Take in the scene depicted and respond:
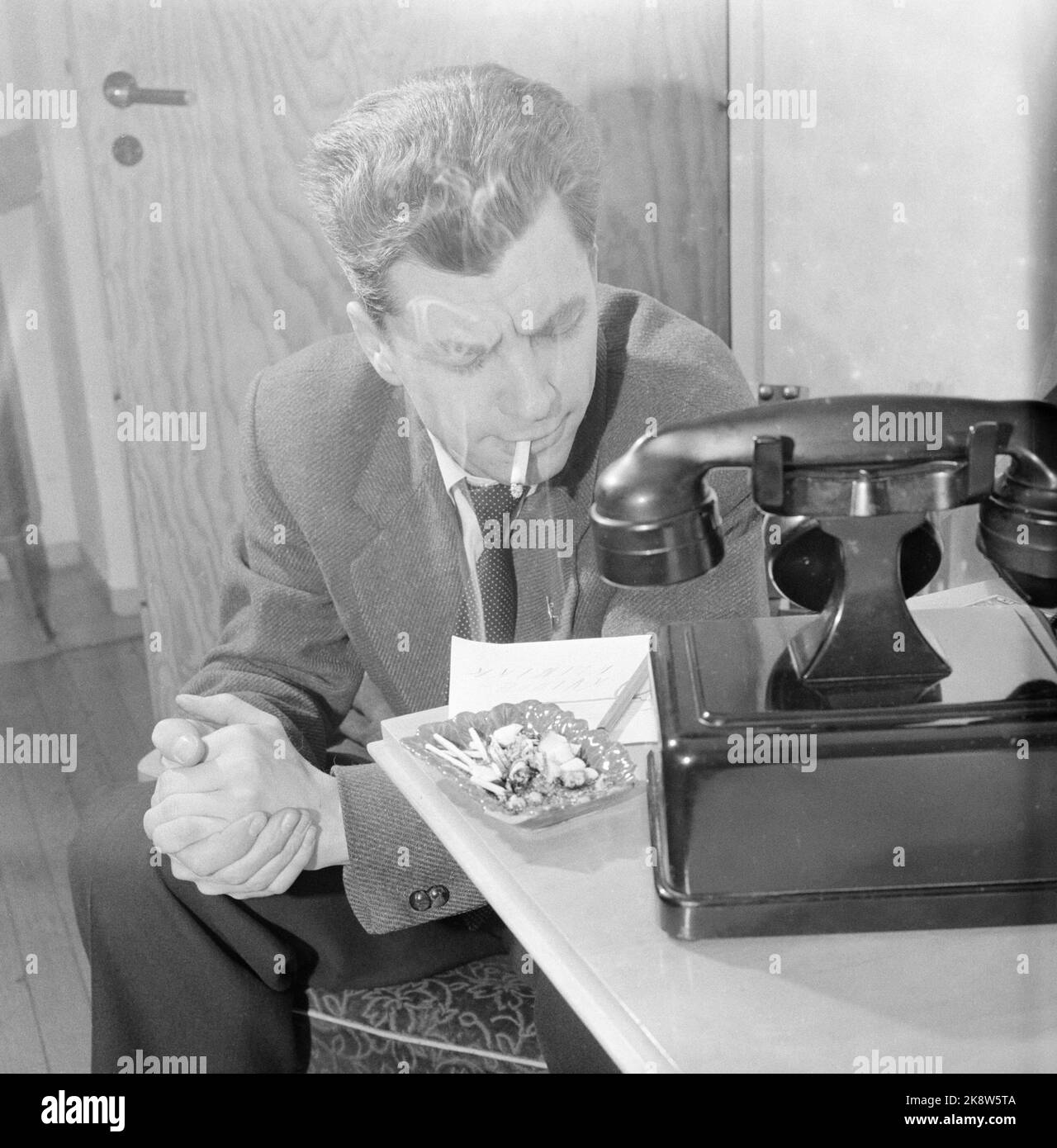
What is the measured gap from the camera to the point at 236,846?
1.12 meters

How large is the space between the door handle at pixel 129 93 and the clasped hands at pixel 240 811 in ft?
4.08

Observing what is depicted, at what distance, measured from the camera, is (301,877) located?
1.24m

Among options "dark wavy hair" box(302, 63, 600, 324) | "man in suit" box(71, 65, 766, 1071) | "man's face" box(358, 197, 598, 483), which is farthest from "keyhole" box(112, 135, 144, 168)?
"man's face" box(358, 197, 598, 483)

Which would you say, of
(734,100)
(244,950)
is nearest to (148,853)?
(244,950)

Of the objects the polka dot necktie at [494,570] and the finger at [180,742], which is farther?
the polka dot necktie at [494,570]

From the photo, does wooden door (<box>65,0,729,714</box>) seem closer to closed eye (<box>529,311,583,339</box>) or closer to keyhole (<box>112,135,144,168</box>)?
keyhole (<box>112,135,144,168</box>)

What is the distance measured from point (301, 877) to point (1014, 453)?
75 cm

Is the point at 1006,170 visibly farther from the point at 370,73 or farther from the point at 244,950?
the point at 244,950

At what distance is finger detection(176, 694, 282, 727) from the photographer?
1.31 meters

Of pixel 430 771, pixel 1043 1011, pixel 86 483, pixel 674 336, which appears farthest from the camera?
pixel 86 483

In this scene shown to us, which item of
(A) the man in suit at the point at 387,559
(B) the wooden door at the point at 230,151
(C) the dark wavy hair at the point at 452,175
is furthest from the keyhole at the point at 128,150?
(C) the dark wavy hair at the point at 452,175

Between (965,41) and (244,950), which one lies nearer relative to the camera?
(244,950)

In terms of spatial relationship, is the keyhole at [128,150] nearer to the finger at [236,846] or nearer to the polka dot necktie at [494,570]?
the polka dot necktie at [494,570]

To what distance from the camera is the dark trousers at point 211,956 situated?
4.07ft
